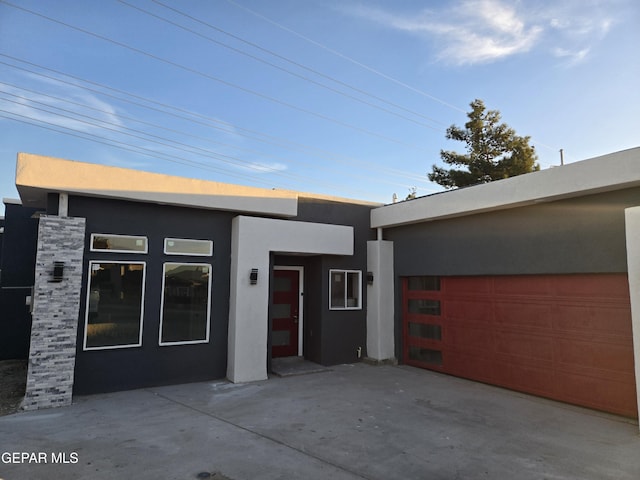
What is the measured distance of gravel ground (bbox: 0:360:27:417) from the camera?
579 cm

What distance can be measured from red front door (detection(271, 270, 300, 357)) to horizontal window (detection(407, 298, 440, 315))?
2.86m

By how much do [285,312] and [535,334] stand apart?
5.46 meters

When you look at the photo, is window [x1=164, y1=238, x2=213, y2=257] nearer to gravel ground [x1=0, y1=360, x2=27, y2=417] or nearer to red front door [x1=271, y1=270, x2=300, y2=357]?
red front door [x1=271, y1=270, x2=300, y2=357]

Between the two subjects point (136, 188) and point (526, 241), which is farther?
point (526, 241)

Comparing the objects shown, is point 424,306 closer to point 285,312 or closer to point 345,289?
point 345,289

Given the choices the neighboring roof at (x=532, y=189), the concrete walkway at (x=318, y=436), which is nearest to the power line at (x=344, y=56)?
the neighboring roof at (x=532, y=189)

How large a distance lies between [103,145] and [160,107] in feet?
7.93

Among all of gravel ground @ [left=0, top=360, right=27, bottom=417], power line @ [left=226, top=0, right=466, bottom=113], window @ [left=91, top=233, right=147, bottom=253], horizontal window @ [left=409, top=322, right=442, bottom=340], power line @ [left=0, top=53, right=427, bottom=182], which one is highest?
power line @ [left=226, top=0, right=466, bottom=113]

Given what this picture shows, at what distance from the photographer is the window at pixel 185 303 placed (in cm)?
709

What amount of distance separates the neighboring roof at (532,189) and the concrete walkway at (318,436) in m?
3.46

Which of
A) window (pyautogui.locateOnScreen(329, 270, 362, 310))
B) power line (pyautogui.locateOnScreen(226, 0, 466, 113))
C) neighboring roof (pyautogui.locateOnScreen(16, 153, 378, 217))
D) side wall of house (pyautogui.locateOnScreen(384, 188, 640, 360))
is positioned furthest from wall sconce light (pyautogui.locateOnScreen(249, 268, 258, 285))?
power line (pyautogui.locateOnScreen(226, 0, 466, 113))

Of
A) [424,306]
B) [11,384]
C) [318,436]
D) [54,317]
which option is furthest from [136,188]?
[424,306]

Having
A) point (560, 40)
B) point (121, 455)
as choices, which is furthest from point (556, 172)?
point (121, 455)

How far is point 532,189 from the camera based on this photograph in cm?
651
